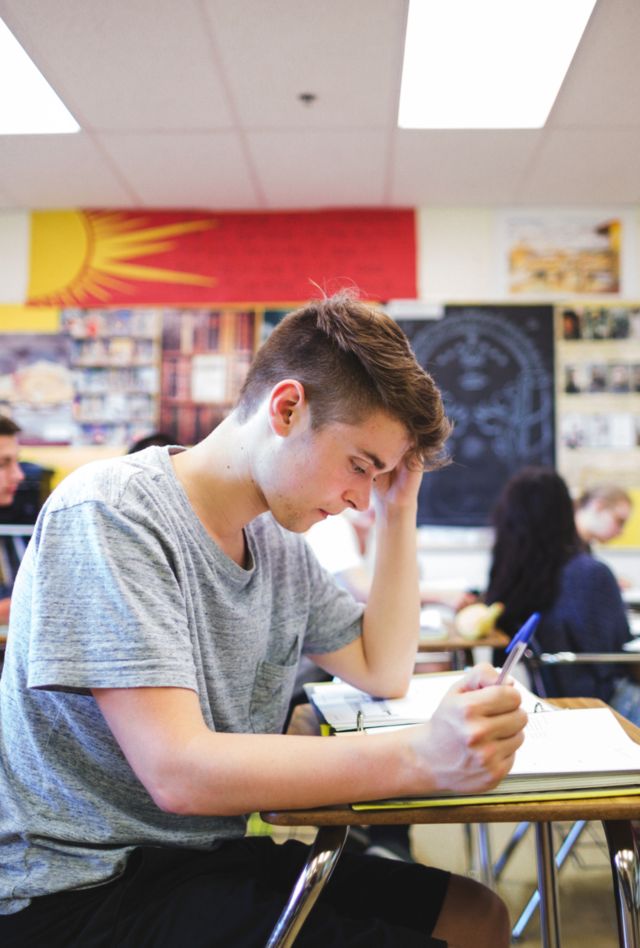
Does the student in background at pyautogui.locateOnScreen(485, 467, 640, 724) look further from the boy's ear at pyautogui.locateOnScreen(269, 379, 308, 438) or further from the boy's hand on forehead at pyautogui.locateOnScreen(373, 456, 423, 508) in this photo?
the boy's ear at pyautogui.locateOnScreen(269, 379, 308, 438)

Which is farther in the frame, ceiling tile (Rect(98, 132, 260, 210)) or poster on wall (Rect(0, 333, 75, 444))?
poster on wall (Rect(0, 333, 75, 444))

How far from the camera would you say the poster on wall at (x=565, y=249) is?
358cm

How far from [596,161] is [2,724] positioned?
3.19 m

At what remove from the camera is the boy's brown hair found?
94 centimetres

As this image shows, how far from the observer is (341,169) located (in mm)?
3188

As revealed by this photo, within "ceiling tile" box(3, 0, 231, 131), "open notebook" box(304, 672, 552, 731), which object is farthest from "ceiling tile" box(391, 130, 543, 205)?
"open notebook" box(304, 672, 552, 731)

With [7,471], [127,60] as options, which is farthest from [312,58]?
[7,471]

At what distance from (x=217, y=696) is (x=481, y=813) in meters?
0.37

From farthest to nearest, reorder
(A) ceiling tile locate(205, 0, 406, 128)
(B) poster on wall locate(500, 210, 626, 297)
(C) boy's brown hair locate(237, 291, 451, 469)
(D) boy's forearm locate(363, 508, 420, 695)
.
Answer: (B) poster on wall locate(500, 210, 626, 297) < (A) ceiling tile locate(205, 0, 406, 128) < (D) boy's forearm locate(363, 508, 420, 695) < (C) boy's brown hair locate(237, 291, 451, 469)

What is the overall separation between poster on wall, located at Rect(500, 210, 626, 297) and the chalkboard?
→ 17 centimetres

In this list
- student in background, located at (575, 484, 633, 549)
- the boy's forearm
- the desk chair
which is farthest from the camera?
student in background, located at (575, 484, 633, 549)

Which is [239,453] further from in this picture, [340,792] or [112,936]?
[112,936]

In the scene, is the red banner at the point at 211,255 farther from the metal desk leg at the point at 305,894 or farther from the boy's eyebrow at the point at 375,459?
the metal desk leg at the point at 305,894

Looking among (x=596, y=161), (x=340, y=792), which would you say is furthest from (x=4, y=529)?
(x=596, y=161)
